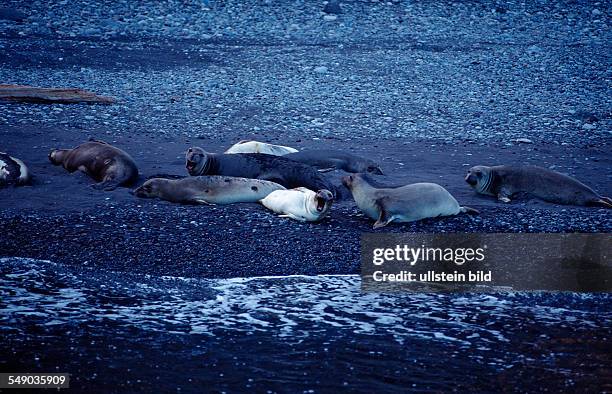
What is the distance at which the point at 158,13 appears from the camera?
685 inches

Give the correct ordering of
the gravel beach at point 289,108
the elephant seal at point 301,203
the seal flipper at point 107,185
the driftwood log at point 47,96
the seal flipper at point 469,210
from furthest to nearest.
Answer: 1. the driftwood log at point 47,96
2. the seal flipper at point 107,185
3. the seal flipper at point 469,210
4. the elephant seal at point 301,203
5. the gravel beach at point 289,108

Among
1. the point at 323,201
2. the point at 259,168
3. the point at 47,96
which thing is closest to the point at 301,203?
the point at 323,201

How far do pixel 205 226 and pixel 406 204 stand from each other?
1.44 meters

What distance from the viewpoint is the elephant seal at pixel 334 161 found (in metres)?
8.27

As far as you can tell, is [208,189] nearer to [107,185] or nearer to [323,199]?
[107,185]

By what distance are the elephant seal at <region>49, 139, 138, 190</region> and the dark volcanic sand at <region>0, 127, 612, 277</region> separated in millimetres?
85

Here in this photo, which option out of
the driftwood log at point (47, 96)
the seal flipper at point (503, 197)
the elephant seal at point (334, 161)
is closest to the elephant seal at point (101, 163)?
the elephant seal at point (334, 161)

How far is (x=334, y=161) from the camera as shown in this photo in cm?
830

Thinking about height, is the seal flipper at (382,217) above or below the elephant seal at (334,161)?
below

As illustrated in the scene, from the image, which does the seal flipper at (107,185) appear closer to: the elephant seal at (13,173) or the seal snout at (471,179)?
the elephant seal at (13,173)

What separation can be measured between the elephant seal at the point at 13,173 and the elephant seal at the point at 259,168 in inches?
51.1

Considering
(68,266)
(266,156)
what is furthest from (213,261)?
(266,156)

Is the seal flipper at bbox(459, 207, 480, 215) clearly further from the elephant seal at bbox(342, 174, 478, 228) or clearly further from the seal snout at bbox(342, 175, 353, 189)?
the seal snout at bbox(342, 175, 353, 189)

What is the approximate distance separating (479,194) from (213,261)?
8.34ft
